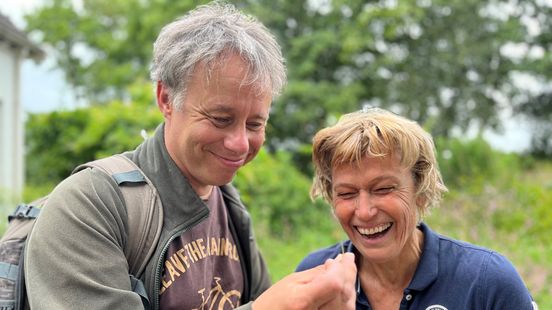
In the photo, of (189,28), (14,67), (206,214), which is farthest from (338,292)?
(14,67)

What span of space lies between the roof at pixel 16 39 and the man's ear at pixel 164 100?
11617mm

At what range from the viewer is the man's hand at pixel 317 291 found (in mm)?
1793

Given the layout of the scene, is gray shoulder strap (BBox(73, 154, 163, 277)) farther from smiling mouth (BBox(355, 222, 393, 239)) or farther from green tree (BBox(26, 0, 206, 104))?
green tree (BBox(26, 0, 206, 104))

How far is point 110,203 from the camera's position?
2.04 meters

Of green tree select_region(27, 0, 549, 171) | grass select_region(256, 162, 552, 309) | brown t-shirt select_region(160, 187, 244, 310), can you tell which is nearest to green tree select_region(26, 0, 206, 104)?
green tree select_region(27, 0, 549, 171)

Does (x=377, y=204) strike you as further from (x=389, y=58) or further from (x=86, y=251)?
(x=389, y=58)

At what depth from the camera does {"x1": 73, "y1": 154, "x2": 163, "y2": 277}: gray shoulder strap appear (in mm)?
2086

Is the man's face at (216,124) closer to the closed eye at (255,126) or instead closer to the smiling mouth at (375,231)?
the closed eye at (255,126)

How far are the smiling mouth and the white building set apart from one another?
1229cm

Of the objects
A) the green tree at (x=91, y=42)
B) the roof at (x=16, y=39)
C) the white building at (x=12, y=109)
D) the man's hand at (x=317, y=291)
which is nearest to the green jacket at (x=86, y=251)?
the man's hand at (x=317, y=291)

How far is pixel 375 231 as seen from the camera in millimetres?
2496

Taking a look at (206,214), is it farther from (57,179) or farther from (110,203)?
(57,179)

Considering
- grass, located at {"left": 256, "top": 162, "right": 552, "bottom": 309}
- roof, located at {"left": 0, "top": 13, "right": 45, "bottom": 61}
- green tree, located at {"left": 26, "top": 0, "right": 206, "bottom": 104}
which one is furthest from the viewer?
green tree, located at {"left": 26, "top": 0, "right": 206, "bottom": 104}

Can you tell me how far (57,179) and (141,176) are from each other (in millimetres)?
13772
